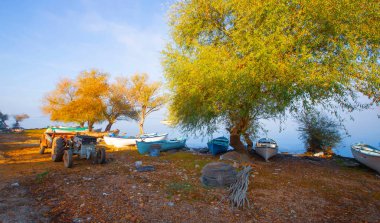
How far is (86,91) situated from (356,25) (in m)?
34.7

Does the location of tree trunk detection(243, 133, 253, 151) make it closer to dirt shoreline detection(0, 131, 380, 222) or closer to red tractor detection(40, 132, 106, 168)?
dirt shoreline detection(0, 131, 380, 222)

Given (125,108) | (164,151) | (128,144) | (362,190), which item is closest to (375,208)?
(362,190)

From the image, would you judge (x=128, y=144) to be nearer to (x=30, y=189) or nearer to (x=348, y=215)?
(x=30, y=189)

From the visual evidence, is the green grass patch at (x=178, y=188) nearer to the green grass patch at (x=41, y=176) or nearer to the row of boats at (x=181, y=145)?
the green grass patch at (x=41, y=176)

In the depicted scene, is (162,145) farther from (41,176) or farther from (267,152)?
(41,176)

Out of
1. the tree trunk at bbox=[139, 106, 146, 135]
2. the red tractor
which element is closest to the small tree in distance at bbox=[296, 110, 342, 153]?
the red tractor

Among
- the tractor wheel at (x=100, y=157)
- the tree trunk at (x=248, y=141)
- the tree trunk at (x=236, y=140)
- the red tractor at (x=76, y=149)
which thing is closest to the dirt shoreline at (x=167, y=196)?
the red tractor at (x=76, y=149)

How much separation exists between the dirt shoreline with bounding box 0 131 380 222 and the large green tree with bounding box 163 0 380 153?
13.0 ft

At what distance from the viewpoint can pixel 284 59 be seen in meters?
11.7

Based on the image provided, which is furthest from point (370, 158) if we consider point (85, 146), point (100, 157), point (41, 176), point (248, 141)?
point (41, 176)

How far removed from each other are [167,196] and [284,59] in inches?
341

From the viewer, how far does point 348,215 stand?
21.9ft

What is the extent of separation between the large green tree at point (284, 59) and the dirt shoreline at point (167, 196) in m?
3.96

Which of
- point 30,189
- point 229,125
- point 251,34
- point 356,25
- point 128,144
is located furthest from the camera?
point 128,144
